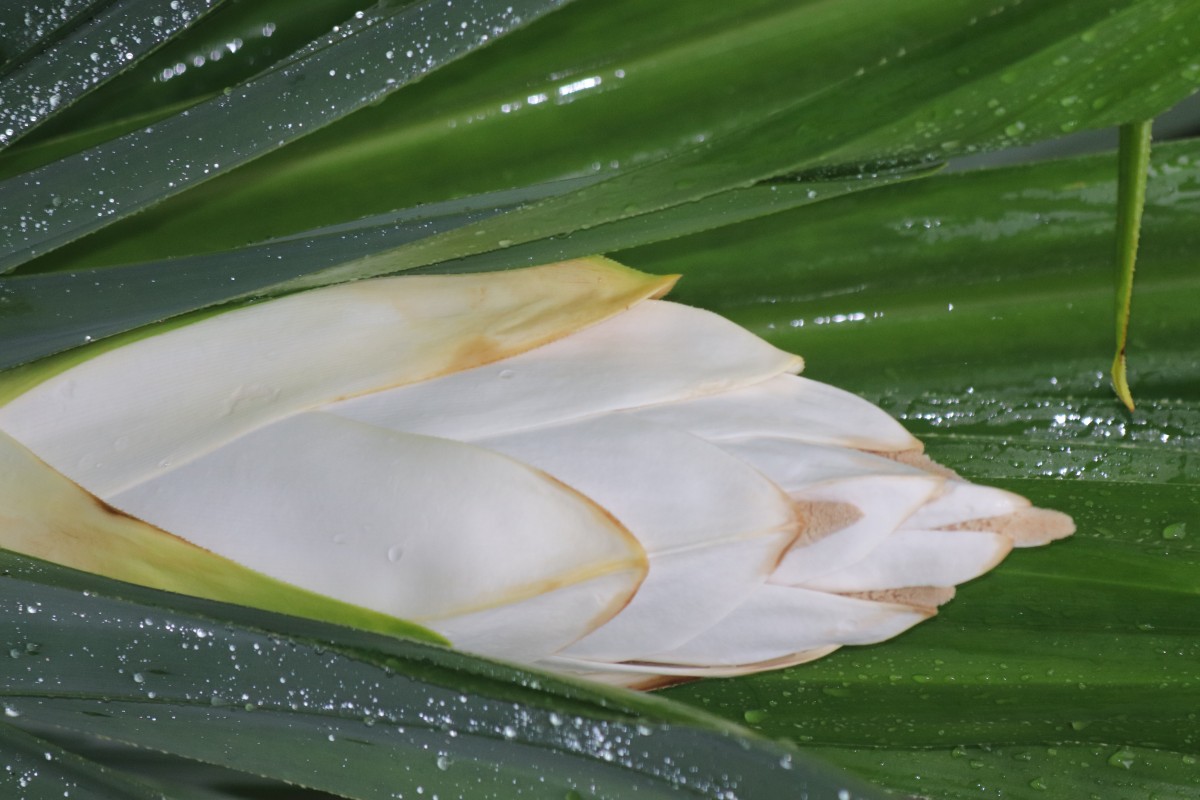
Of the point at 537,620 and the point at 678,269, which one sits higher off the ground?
the point at 678,269

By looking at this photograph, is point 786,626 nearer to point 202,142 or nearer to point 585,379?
point 585,379

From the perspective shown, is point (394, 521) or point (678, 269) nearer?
point (394, 521)

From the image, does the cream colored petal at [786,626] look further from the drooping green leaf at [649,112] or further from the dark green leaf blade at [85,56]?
the dark green leaf blade at [85,56]

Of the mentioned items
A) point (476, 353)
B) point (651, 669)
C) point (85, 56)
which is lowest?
point (651, 669)

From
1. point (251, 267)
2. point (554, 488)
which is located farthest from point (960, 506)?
point (251, 267)

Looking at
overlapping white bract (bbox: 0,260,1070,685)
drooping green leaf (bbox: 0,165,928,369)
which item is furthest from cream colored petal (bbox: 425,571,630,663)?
drooping green leaf (bbox: 0,165,928,369)

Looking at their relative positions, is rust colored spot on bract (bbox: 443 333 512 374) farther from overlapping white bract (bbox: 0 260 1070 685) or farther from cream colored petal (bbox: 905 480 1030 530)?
cream colored petal (bbox: 905 480 1030 530)

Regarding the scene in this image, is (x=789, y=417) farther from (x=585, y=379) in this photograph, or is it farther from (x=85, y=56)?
(x=85, y=56)
